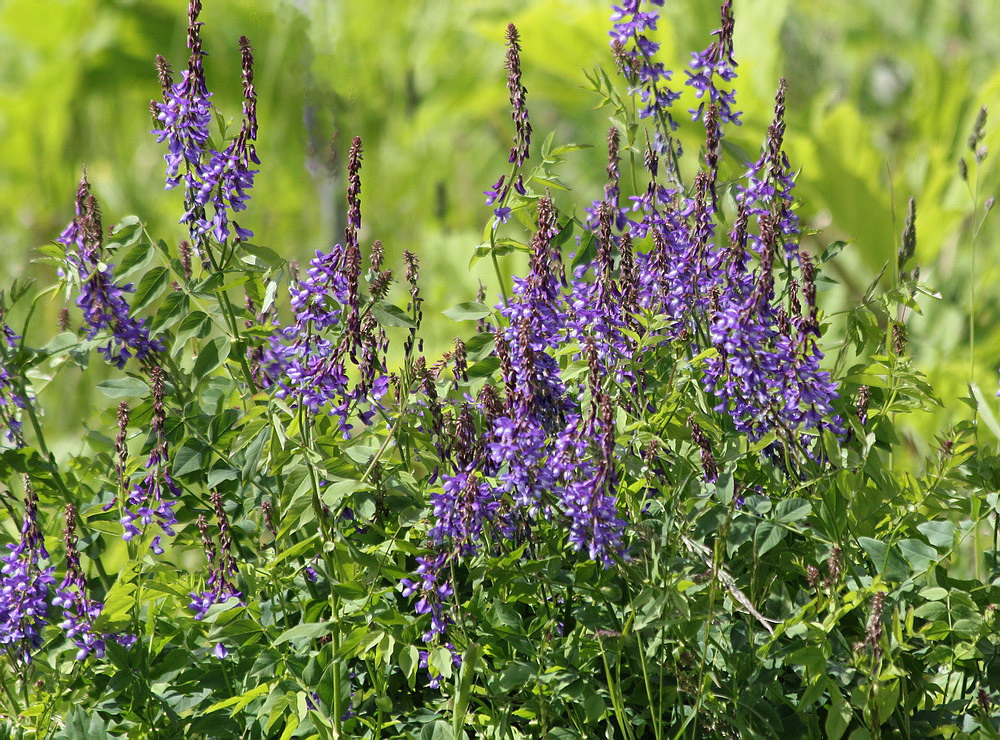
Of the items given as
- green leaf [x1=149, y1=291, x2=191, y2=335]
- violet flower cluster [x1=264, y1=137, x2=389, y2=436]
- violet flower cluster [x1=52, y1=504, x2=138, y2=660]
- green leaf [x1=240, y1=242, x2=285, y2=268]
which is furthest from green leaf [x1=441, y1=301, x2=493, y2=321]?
violet flower cluster [x1=52, y1=504, x2=138, y2=660]

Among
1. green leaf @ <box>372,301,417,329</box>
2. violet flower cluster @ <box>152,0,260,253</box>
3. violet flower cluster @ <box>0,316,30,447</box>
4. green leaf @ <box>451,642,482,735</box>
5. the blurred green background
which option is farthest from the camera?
the blurred green background

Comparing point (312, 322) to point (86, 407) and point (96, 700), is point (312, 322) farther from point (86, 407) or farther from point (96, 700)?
point (86, 407)

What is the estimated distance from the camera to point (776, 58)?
156 inches

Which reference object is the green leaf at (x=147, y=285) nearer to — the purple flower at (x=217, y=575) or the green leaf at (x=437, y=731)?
the purple flower at (x=217, y=575)

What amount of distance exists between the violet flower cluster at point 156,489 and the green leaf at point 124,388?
91 millimetres

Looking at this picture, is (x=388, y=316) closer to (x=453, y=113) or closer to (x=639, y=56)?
(x=639, y=56)

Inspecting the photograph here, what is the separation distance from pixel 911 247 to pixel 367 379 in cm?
82

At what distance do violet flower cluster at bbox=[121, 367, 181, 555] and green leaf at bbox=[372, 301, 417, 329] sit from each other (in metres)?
0.34

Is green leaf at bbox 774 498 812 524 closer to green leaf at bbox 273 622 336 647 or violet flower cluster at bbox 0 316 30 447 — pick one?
green leaf at bbox 273 622 336 647

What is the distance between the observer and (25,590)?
1.50 meters

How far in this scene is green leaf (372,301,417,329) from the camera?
1.31m

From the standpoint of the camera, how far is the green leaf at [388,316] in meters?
1.31

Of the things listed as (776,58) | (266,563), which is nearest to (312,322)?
(266,563)

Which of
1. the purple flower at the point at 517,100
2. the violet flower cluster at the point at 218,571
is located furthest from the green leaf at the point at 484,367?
the violet flower cluster at the point at 218,571
